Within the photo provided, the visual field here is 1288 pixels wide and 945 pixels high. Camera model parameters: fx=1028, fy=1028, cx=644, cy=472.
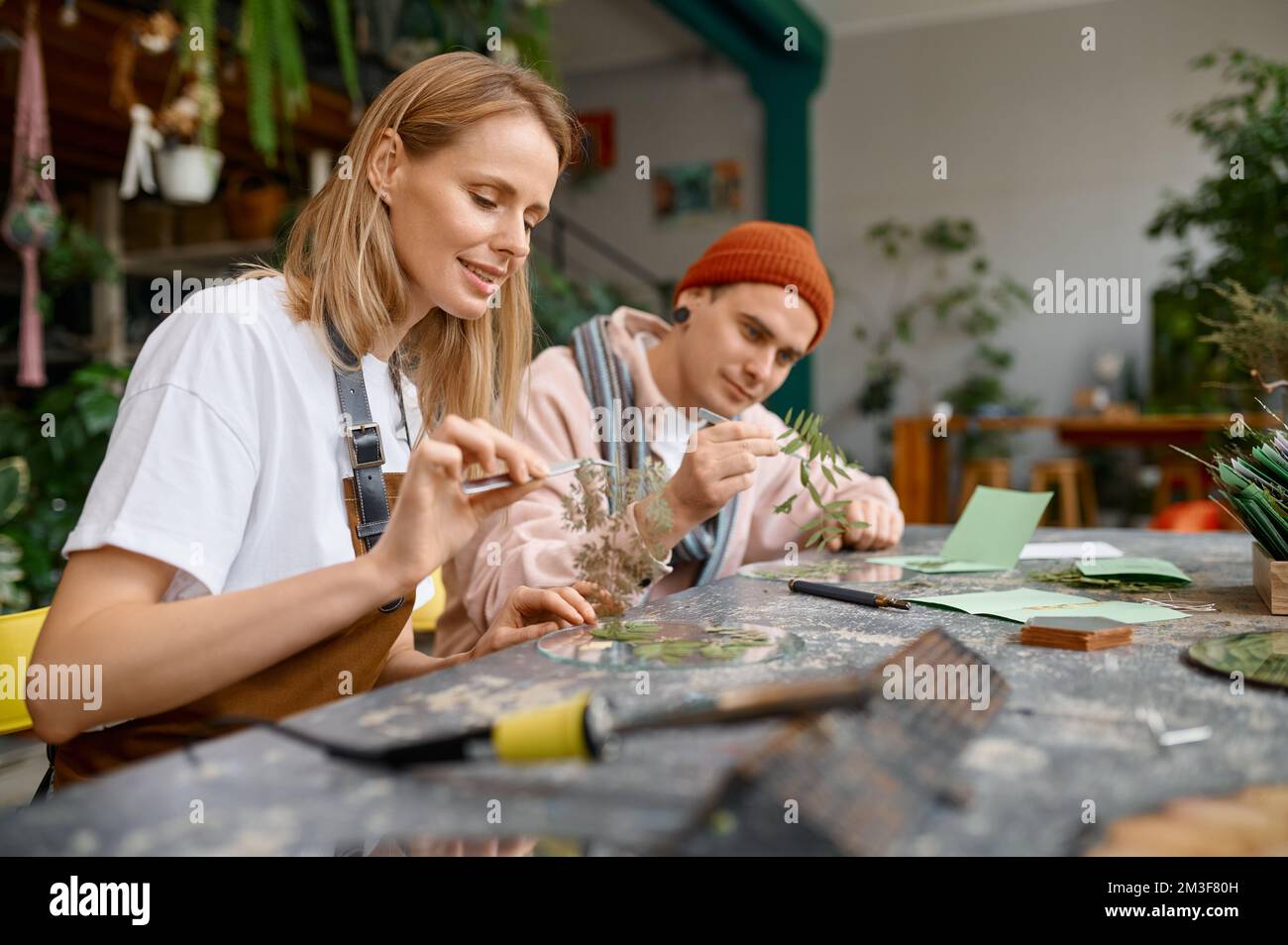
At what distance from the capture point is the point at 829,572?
1464 millimetres

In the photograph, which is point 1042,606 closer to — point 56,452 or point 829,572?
point 829,572

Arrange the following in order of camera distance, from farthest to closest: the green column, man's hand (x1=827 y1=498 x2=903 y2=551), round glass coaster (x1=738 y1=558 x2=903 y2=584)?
1. the green column
2. man's hand (x1=827 y1=498 x2=903 y2=551)
3. round glass coaster (x1=738 y1=558 x2=903 y2=584)

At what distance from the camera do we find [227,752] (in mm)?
636

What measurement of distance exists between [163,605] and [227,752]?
0.31 meters

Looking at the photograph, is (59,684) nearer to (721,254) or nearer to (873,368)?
(721,254)

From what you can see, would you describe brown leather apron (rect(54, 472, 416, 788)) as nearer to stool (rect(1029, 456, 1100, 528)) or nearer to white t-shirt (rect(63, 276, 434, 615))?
white t-shirt (rect(63, 276, 434, 615))

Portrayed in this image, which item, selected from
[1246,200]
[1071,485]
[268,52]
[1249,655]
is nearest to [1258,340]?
[1249,655]

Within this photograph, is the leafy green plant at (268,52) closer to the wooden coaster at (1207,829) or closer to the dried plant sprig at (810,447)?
the dried plant sprig at (810,447)

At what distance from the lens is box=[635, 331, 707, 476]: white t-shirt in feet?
5.93

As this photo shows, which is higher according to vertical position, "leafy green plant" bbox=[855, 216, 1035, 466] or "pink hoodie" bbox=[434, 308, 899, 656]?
"leafy green plant" bbox=[855, 216, 1035, 466]

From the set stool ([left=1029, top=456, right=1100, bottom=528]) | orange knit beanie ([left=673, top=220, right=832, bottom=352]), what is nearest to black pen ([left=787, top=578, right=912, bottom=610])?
orange knit beanie ([left=673, top=220, right=832, bottom=352])

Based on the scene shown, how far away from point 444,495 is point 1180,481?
666 cm

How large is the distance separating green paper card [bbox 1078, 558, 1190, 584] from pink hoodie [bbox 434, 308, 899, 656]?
1.46 ft

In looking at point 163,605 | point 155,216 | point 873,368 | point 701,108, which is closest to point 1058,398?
point 873,368
